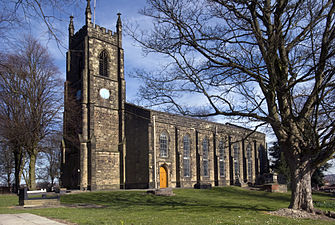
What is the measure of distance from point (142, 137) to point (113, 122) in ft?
12.3

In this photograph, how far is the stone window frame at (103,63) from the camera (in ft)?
117

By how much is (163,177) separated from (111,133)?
765cm

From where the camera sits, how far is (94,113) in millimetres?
33531

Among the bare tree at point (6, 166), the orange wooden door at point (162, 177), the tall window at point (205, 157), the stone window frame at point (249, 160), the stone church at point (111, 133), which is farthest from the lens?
the stone window frame at point (249, 160)

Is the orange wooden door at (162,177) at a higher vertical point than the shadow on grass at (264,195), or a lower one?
higher

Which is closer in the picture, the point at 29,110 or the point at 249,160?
the point at 29,110

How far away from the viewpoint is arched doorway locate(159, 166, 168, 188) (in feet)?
116

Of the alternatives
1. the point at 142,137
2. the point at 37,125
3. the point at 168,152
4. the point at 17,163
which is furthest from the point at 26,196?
the point at 168,152

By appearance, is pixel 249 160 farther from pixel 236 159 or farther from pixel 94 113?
pixel 94 113

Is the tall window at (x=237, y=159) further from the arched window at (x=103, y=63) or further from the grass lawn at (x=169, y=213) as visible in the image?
the grass lawn at (x=169, y=213)

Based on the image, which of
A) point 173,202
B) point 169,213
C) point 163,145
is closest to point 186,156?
point 163,145

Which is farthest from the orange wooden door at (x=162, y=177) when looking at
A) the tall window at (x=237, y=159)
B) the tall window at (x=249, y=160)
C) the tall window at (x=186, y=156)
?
the tall window at (x=249, y=160)

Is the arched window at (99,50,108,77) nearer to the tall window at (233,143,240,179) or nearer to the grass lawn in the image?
the grass lawn

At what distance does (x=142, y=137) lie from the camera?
113ft
